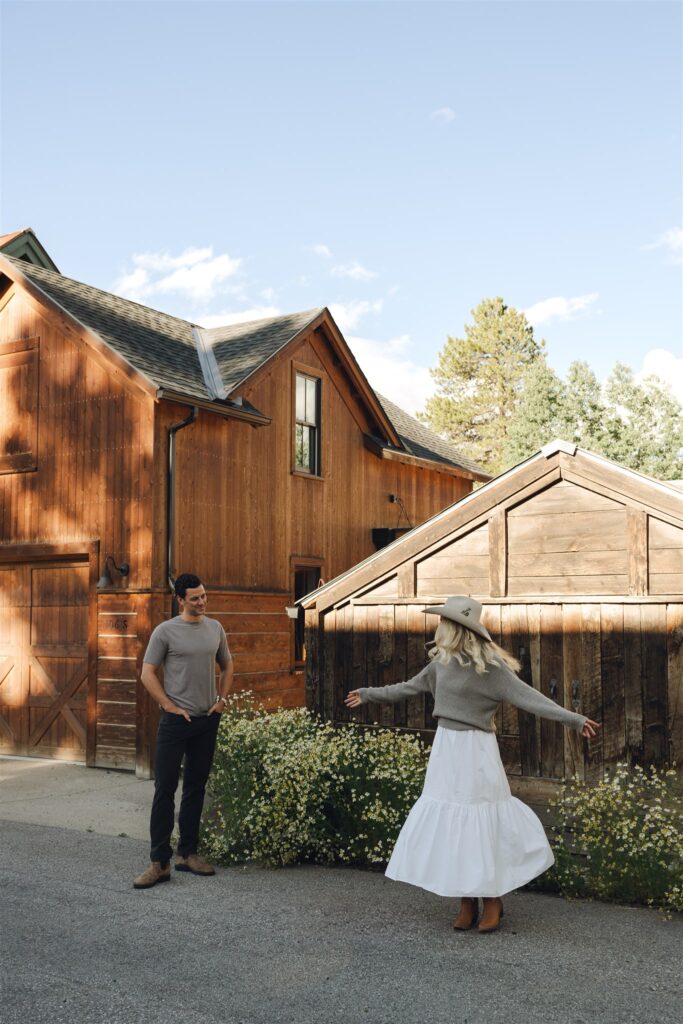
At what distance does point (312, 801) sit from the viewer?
26.1 ft

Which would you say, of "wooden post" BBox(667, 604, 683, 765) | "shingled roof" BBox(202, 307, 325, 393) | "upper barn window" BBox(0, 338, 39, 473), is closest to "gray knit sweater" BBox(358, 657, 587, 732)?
"wooden post" BBox(667, 604, 683, 765)

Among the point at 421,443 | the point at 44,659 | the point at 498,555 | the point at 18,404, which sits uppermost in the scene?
the point at 421,443

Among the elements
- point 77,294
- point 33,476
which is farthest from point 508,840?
point 77,294

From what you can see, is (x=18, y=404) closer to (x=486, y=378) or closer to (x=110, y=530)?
(x=110, y=530)

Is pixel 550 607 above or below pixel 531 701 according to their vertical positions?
above

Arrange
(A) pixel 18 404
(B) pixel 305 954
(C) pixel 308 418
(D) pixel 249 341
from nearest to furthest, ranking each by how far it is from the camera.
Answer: (B) pixel 305 954 → (A) pixel 18 404 → (D) pixel 249 341 → (C) pixel 308 418

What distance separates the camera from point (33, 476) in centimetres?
1426

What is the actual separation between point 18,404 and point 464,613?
9.90m

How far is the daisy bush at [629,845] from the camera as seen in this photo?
6816mm

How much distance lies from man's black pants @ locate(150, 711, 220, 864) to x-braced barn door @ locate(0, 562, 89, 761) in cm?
606

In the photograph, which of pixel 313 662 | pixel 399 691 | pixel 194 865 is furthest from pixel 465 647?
pixel 313 662

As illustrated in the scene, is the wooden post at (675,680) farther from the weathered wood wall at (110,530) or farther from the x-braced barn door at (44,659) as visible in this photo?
the x-braced barn door at (44,659)

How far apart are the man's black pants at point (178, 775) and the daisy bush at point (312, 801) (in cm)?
36

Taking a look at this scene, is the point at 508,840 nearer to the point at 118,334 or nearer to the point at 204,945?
the point at 204,945
